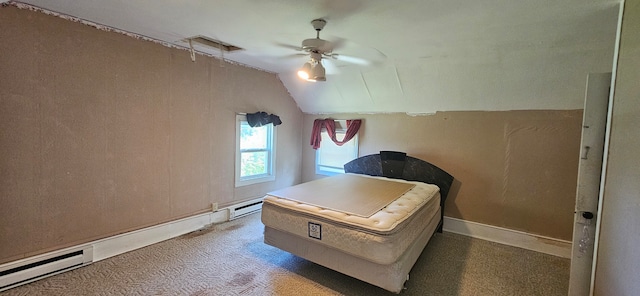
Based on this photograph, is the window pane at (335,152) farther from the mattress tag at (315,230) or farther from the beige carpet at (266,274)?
the mattress tag at (315,230)

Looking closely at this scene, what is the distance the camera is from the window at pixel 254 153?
4.11m

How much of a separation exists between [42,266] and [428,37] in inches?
158

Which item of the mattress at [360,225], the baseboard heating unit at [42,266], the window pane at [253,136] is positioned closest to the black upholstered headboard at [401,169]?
the mattress at [360,225]

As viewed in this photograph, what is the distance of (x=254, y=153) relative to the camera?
4.44 meters

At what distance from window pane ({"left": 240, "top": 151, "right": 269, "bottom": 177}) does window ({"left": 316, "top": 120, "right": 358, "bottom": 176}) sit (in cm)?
107

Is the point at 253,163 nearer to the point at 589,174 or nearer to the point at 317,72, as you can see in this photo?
the point at 317,72

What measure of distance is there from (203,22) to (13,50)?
1.49 m

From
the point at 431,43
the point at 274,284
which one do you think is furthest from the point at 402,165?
the point at 274,284

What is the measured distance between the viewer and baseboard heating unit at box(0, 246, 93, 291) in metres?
2.20

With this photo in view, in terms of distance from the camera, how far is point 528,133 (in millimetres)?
3271

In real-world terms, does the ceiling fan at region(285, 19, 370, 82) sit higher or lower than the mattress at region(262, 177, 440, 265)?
higher

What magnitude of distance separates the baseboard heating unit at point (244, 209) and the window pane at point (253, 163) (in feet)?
1.46

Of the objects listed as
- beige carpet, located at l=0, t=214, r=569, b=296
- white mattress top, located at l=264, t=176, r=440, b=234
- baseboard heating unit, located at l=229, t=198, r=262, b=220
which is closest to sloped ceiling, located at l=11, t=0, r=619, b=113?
white mattress top, located at l=264, t=176, r=440, b=234

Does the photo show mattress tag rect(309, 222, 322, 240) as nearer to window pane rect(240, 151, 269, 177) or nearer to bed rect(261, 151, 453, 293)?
bed rect(261, 151, 453, 293)
